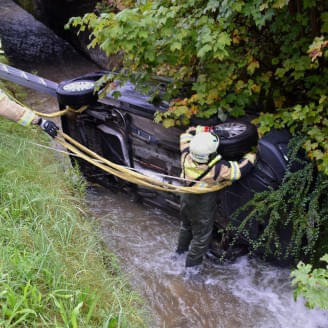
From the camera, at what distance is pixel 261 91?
3768 millimetres

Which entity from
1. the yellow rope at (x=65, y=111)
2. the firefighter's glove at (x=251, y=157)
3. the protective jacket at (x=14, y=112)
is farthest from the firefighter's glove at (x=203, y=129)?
the yellow rope at (x=65, y=111)

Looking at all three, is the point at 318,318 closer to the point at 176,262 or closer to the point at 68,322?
the point at 176,262

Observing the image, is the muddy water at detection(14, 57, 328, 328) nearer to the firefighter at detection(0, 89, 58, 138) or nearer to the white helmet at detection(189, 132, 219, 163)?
the firefighter at detection(0, 89, 58, 138)

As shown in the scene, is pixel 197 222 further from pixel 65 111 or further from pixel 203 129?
pixel 65 111

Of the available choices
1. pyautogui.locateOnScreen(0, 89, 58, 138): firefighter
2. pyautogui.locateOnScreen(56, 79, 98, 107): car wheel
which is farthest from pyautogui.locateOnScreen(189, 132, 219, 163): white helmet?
pyautogui.locateOnScreen(56, 79, 98, 107): car wheel

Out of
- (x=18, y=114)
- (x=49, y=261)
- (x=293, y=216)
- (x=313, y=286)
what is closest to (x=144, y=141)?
(x=18, y=114)

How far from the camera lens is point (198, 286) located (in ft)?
12.5

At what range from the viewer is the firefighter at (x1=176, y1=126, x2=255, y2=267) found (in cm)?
315

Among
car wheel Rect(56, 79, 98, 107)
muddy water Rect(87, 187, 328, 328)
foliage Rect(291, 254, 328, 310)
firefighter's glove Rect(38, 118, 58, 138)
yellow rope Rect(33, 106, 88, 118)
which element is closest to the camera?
foliage Rect(291, 254, 328, 310)

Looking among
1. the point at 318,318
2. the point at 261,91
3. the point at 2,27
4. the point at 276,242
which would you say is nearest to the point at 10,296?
the point at 276,242

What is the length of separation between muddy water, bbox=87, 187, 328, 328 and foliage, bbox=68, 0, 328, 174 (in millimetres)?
1435

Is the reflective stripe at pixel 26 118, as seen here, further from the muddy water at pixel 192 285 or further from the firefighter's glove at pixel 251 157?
the firefighter's glove at pixel 251 157

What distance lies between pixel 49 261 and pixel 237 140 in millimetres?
1791

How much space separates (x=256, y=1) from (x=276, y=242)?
1917 millimetres
